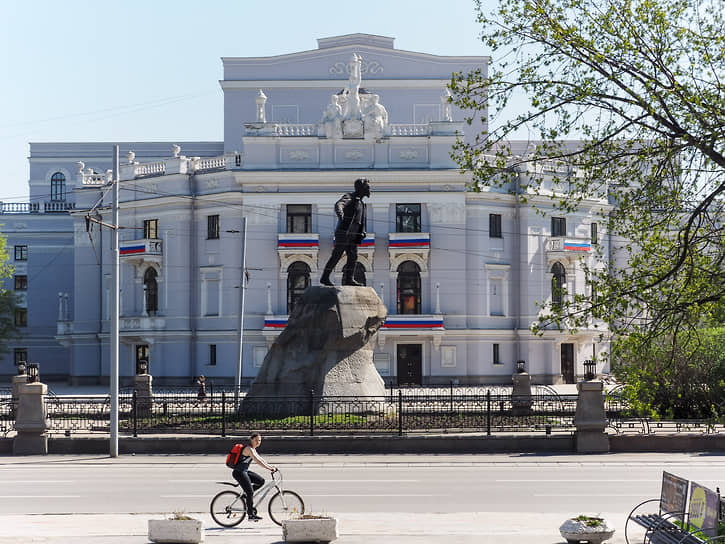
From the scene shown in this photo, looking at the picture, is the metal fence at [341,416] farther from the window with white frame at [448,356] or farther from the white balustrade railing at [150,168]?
the white balustrade railing at [150,168]

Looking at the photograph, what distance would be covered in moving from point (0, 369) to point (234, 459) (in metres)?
63.0

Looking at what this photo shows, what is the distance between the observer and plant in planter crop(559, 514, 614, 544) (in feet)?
42.8

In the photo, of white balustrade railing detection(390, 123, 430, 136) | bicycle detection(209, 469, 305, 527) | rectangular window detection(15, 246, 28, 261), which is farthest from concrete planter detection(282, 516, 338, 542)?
rectangular window detection(15, 246, 28, 261)

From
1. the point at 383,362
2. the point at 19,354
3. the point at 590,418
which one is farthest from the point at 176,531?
the point at 19,354

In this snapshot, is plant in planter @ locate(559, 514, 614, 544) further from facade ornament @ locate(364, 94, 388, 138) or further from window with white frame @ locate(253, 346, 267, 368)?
facade ornament @ locate(364, 94, 388, 138)

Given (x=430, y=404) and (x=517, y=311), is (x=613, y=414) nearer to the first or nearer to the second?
(x=430, y=404)

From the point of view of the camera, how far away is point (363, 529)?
1462cm

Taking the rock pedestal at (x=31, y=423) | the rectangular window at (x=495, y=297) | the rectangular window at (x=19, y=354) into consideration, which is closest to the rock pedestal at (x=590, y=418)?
the rock pedestal at (x=31, y=423)

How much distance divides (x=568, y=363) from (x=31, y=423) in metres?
41.7

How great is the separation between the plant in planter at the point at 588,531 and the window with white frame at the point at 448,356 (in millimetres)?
44914

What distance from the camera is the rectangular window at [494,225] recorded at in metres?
60.1

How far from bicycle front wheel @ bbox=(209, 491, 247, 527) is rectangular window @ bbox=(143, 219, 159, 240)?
157 ft

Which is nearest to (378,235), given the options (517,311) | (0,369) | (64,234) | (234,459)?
(517,311)

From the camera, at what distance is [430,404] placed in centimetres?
3027
